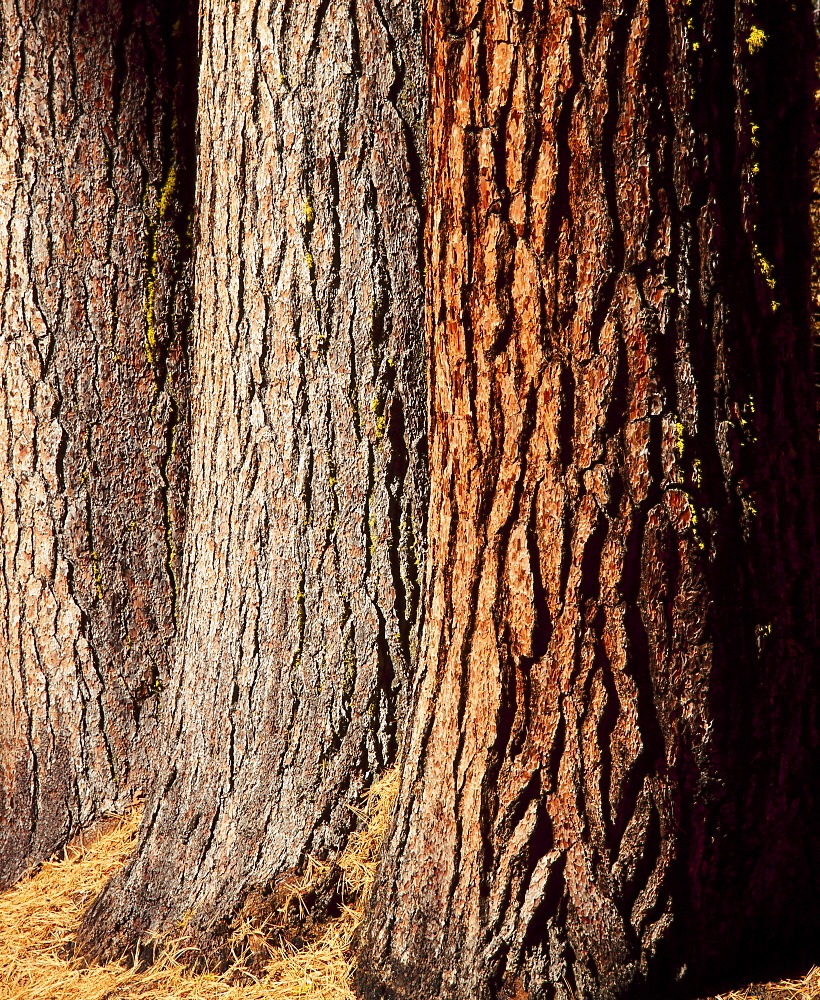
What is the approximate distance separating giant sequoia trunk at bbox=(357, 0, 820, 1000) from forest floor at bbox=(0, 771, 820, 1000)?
13.5 inches

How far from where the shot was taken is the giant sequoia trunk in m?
1.89

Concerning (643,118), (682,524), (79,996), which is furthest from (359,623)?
(643,118)

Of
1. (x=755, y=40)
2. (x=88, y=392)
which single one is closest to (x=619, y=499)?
(x=755, y=40)

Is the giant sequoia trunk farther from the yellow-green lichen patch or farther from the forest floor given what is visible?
the forest floor

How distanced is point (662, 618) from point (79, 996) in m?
1.92

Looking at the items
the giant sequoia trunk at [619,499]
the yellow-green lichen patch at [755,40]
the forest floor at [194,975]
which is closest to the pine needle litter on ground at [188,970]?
the forest floor at [194,975]

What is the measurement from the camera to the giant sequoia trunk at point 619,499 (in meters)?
1.89

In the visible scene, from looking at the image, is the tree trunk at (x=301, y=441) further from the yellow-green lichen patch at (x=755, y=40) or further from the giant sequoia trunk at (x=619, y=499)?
the yellow-green lichen patch at (x=755, y=40)

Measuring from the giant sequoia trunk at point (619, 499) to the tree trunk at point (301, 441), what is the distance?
46 cm

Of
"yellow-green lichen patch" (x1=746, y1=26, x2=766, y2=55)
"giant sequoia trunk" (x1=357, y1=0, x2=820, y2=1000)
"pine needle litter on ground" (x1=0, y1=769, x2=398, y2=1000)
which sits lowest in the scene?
"pine needle litter on ground" (x1=0, y1=769, x2=398, y2=1000)

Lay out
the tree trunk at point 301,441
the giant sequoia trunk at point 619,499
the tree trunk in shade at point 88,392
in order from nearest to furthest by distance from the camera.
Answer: the giant sequoia trunk at point 619,499 < the tree trunk at point 301,441 < the tree trunk in shade at point 88,392

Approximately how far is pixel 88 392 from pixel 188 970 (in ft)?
6.00

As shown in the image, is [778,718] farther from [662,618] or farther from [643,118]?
[643,118]

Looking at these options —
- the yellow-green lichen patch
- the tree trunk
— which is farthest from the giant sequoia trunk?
the tree trunk
